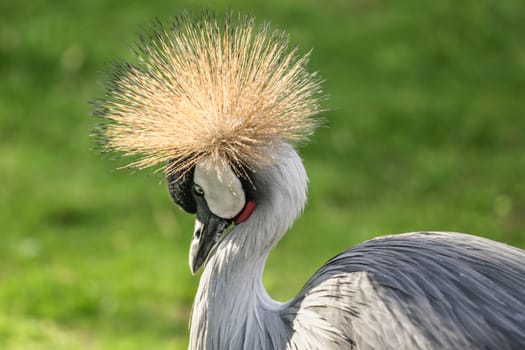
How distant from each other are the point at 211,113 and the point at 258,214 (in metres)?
0.22

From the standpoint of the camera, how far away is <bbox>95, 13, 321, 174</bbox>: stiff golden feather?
1765 millimetres

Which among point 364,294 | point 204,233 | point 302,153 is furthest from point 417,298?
point 302,153

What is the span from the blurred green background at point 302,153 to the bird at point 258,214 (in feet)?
2.42

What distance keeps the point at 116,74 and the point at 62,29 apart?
2481mm

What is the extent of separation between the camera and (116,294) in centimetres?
293

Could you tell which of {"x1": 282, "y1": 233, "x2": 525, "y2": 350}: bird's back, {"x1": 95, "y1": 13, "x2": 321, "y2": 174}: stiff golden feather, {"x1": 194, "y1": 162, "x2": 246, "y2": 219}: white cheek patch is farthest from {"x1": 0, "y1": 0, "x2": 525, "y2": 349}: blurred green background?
{"x1": 282, "y1": 233, "x2": 525, "y2": 350}: bird's back

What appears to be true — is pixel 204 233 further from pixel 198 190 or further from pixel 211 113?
pixel 211 113

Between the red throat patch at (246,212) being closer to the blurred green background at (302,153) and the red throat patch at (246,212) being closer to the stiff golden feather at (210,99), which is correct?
the stiff golden feather at (210,99)

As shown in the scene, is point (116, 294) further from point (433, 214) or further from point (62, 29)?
point (62, 29)

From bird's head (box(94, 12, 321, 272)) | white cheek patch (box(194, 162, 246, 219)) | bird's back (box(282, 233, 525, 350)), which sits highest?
bird's head (box(94, 12, 321, 272))

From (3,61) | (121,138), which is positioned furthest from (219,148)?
(3,61)

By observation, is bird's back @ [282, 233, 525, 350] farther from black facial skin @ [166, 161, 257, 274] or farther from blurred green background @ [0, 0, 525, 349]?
blurred green background @ [0, 0, 525, 349]

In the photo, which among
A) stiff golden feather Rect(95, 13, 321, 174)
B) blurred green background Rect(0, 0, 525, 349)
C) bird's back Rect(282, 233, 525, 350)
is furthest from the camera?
blurred green background Rect(0, 0, 525, 349)

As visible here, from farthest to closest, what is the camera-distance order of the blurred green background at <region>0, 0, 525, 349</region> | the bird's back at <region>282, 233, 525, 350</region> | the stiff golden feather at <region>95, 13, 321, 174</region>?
the blurred green background at <region>0, 0, 525, 349</region>
the stiff golden feather at <region>95, 13, 321, 174</region>
the bird's back at <region>282, 233, 525, 350</region>
